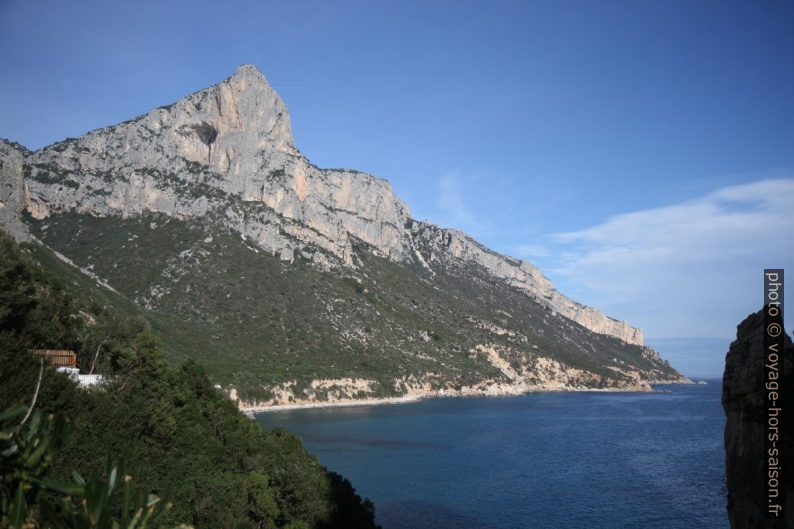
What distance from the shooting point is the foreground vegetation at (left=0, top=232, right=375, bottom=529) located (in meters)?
15.1

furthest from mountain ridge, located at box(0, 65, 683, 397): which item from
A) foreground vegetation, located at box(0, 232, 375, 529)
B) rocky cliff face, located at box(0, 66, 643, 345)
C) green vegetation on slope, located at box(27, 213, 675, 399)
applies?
foreground vegetation, located at box(0, 232, 375, 529)

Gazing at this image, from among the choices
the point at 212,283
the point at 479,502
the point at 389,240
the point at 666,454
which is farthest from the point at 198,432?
the point at 389,240

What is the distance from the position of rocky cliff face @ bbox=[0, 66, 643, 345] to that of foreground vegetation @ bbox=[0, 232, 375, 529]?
208 ft

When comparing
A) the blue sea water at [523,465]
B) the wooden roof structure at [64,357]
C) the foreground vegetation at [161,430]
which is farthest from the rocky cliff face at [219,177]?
the wooden roof structure at [64,357]

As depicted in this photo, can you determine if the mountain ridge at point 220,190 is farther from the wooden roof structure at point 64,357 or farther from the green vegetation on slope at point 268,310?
the wooden roof structure at point 64,357

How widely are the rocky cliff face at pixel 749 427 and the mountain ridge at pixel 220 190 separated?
71.9m

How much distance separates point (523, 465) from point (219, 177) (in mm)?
79978

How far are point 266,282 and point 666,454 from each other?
6261 cm

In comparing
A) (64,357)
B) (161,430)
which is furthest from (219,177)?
(161,430)

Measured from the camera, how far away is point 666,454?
5153 cm

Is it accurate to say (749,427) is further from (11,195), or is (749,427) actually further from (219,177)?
(219,177)

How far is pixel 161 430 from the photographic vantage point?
20406 millimetres

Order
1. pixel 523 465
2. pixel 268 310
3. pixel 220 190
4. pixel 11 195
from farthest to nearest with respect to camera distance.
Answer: pixel 220 190 < pixel 268 310 < pixel 523 465 < pixel 11 195

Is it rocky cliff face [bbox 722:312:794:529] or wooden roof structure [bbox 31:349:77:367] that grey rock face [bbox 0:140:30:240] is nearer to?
wooden roof structure [bbox 31:349:77:367]
